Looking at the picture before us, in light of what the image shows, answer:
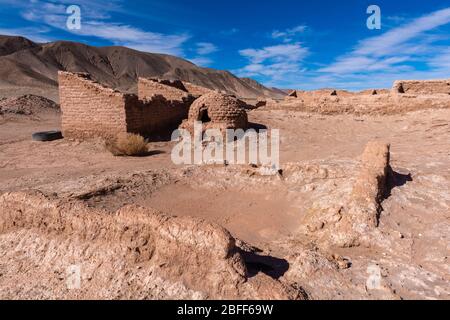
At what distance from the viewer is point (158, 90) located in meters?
14.6

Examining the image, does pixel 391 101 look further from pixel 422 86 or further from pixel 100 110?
pixel 100 110

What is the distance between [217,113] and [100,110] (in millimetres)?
3866

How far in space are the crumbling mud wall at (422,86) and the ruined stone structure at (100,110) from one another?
1092 cm

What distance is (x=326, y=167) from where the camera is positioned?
6.05 m

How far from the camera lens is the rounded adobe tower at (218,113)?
1139 centimetres

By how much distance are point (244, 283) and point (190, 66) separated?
261ft

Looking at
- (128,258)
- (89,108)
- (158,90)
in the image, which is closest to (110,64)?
(158,90)

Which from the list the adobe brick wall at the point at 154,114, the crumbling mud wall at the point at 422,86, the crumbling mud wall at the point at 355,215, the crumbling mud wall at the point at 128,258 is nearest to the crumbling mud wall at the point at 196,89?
the adobe brick wall at the point at 154,114

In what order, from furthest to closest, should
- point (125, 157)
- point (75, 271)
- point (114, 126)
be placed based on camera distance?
point (114, 126)
point (125, 157)
point (75, 271)

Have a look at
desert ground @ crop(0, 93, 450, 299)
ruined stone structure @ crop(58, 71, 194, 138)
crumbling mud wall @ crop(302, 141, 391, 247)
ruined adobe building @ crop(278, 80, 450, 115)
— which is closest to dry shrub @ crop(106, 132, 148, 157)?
ruined stone structure @ crop(58, 71, 194, 138)

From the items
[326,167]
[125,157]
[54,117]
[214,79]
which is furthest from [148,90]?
[214,79]

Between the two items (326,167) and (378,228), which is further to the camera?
(326,167)

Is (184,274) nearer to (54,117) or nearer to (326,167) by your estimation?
(326,167)
